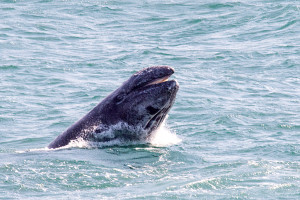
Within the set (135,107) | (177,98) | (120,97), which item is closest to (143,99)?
(135,107)

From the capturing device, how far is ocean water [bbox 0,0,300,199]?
13031 millimetres

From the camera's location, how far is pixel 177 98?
75.8 ft

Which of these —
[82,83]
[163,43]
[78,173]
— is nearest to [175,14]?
[163,43]

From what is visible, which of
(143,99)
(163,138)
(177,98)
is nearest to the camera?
(143,99)

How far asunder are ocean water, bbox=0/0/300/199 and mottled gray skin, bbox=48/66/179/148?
1.50 feet

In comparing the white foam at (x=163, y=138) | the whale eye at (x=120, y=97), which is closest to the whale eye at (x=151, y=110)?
the whale eye at (x=120, y=97)

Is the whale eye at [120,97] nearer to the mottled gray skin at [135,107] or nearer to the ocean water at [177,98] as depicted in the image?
the mottled gray skin at [135,107]

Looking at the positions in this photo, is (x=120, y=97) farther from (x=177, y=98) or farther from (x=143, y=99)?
(x=177, y=98)

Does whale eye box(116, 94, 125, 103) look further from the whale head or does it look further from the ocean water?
the ocean water

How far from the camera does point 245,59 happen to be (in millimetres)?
28391

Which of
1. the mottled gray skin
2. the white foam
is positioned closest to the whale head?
the mottled gray skin

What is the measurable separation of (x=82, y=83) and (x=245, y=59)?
23.4 ft

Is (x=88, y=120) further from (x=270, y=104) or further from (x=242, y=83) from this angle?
(x=242, y=83)

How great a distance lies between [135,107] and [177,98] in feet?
25.4
